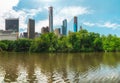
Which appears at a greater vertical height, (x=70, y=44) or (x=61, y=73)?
(x=70, y=44)

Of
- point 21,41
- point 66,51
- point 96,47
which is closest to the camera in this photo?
point 66,51

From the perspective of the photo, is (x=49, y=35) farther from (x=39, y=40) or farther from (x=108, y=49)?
(x=108, y=49)

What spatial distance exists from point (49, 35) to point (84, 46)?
15.5 meters

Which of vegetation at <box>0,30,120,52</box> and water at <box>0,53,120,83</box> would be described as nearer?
water at <box>0,53,120,83</box>

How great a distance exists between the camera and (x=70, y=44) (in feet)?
363

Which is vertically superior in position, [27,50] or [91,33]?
[91,33]

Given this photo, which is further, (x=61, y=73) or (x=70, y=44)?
(x=70, y=44)

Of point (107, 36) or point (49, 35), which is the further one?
point (107, 36)

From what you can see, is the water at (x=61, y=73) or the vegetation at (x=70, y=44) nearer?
the water at (x=61, y=73)

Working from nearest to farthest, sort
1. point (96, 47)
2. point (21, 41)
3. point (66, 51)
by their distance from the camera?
point (66, 51) → point (96, 47) → point (21, 41)

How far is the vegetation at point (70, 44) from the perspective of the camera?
110 metres

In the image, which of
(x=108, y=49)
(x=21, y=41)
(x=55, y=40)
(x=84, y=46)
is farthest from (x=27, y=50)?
(x=108, y=49)

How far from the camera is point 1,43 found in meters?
132

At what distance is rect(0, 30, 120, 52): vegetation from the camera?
A: 110125 millimetres
